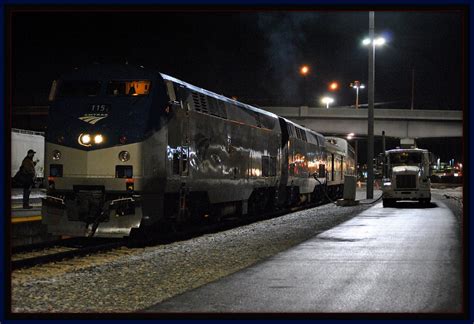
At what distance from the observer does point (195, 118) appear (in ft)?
53.2

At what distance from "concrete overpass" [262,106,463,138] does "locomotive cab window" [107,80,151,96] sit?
145ft

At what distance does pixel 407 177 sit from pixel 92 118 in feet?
64.0

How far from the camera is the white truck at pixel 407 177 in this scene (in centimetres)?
3003

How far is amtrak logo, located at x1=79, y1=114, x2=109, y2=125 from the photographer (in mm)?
14109

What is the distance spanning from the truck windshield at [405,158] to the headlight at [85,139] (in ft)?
65.4

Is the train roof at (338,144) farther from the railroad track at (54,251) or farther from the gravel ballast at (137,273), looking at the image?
the railroad track at (54,251)

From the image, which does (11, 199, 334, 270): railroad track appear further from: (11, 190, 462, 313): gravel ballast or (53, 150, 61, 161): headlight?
(53, 150, 61, 161): headlight

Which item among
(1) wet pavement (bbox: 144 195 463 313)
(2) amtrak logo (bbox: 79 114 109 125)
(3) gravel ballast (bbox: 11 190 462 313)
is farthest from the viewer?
(2) amtrak logo (bbox: 79 114 109 125)

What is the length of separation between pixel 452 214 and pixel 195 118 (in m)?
12.3

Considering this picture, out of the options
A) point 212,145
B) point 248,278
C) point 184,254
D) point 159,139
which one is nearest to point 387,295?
point 248,278

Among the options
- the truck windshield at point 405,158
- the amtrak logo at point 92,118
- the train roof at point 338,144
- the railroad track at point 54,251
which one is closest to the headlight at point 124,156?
the amtrak logo at point 92,118

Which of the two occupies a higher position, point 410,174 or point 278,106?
point 278,106

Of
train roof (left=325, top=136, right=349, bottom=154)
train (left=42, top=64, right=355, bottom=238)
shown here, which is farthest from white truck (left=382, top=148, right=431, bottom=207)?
train (left=42, top=64, right=355, bottom=238)
